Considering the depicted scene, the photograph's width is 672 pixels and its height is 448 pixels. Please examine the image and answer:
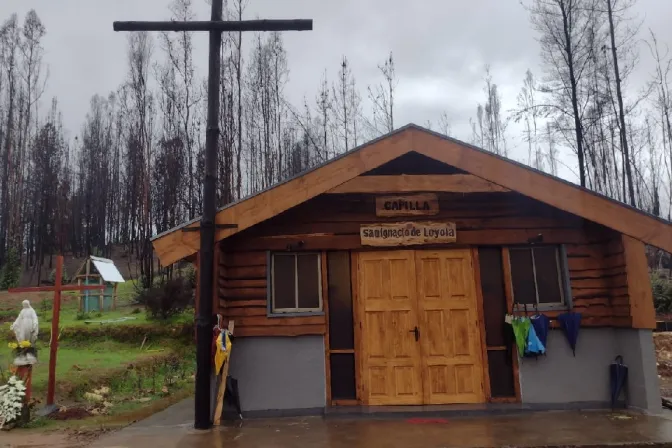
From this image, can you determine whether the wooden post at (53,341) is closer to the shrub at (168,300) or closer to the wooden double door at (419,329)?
the wooden double door at (419,329)

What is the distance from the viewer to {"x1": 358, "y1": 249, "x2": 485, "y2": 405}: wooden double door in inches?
301

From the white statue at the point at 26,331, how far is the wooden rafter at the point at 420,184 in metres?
5.45

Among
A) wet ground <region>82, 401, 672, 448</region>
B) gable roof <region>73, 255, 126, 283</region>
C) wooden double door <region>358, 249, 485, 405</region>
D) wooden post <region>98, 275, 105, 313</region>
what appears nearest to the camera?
wet ground <region>82, 401, 672, 448</region>

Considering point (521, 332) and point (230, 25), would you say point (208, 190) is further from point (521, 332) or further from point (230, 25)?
point (521, 332)

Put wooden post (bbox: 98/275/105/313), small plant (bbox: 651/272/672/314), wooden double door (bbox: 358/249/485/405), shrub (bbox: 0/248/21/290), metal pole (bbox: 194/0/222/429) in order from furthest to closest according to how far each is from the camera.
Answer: shrub (bbox: 0/248/21/290)
wooden post (bbox: 98/275/105/313)
small plant (bbox: 651/272/672/314)
wooden double door (bbox: 358/249/485/405)
metal pole (bbox: 194/0/222/429)

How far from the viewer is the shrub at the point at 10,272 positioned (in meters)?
26.2

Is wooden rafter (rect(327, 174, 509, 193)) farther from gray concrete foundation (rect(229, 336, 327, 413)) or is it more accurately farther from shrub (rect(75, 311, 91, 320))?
shrub (rect(75, 311, 91, 320))

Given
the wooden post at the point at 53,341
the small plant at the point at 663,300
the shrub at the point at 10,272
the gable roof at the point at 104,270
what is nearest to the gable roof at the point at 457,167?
the wooden post at the point at 53,341

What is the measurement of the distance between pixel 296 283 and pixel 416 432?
2.84m

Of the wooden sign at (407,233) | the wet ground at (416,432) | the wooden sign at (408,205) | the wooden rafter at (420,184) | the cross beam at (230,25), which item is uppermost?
the cross beam at (230,25)

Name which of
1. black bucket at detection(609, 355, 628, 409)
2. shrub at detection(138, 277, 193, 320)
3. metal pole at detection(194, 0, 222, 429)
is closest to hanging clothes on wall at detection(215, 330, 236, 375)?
metal pole at detection(194, 0, 222, 429)

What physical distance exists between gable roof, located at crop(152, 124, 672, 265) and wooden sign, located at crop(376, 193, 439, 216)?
0.74 m

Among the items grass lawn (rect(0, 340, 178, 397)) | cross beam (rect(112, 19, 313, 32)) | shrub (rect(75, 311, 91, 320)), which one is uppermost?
cross beam (rect(112, 19, 313, 32))

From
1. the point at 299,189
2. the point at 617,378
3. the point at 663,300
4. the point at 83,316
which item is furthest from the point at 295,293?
the point at 663,300
